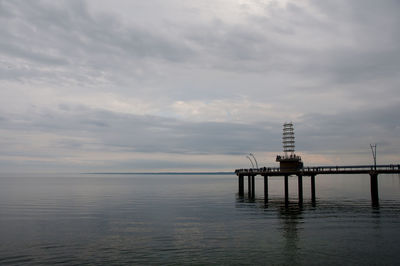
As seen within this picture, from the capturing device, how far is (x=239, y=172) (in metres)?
77.6

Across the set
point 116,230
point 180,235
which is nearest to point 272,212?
point 180,235

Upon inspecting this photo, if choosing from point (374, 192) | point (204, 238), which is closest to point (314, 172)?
point (374, 192)

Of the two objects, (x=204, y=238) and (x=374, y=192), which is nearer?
(x=204, y=238)

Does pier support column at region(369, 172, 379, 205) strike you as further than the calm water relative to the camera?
Yes

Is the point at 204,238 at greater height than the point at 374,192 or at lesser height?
lesser

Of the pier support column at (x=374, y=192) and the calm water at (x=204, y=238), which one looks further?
the pier support column at (x=374, y=192)

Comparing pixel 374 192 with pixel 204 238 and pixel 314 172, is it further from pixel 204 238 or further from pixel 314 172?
pixel 204 238

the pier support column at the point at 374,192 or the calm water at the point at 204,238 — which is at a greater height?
the pier support column at the point at 374,192

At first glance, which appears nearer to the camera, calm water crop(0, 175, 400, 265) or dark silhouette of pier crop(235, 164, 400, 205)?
calm water crop(0, 175, 400, 265)

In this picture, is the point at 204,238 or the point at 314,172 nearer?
the point at 204,238

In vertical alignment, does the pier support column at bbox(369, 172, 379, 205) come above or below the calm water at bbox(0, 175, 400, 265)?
above

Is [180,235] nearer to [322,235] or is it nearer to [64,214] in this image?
[322,235]

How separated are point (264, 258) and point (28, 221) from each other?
101 ft

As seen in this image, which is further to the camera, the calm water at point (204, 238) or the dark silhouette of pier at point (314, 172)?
the dark silhouette of pier at point (314, 172)
